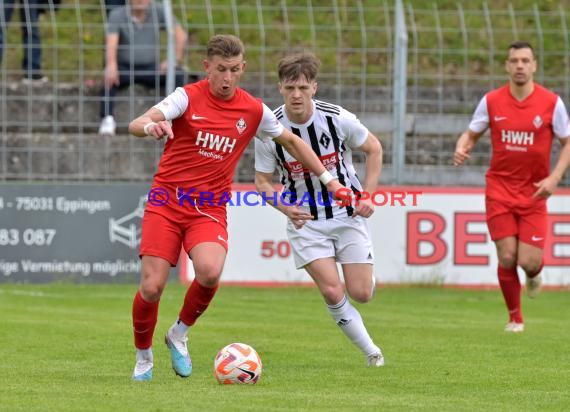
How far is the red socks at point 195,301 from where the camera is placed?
8266 millimetres

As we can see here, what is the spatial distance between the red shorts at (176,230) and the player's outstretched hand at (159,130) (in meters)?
0.81

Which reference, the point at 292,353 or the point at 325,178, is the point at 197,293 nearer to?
the point at 325,178

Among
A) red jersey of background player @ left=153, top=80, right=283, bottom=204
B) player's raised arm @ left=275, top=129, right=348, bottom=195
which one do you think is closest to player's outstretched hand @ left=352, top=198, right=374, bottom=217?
player's raised arm @ left=275, top=129, right=348, bottom=195

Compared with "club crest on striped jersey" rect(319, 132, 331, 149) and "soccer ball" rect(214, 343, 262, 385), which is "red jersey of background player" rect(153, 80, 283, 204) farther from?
"soccer ball" rect(214, 343, 262, 385)

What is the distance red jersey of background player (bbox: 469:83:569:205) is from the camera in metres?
11.7

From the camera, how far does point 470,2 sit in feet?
68.5

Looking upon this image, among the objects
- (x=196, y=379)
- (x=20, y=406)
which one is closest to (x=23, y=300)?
(x=196, y=379)

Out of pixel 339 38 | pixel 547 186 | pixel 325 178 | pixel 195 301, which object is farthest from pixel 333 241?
pixel 339 38

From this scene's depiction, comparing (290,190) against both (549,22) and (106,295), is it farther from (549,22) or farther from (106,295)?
(549,22)

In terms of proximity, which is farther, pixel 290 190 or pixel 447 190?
pixel 447 190

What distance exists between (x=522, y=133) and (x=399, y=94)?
498 cm

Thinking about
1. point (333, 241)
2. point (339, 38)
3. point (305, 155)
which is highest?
point (339, 38)

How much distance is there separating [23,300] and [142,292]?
21.2 feet

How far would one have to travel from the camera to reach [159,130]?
7.38 meters
